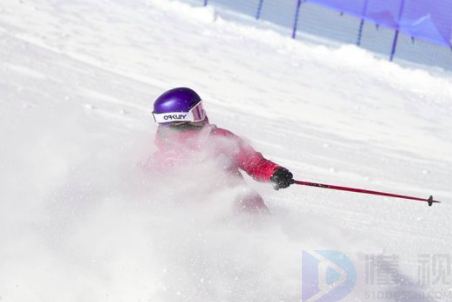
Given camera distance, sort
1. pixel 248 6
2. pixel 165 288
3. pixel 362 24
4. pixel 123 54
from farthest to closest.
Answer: pixel 248 6
pixel 362 24
pixel 123 54
pixel 165 288

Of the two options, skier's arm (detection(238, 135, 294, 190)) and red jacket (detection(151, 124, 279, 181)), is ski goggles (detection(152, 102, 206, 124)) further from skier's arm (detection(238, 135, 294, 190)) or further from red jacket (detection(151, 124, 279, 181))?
skier's arm (detection(238, 135, 294, 190))

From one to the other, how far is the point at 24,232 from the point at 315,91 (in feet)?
27.2

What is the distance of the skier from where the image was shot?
520 centimetres

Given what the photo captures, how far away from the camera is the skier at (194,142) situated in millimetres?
5195

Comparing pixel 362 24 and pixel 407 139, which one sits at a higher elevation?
pixel 362 24

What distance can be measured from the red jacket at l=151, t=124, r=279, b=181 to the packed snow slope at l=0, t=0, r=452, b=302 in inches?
5.2

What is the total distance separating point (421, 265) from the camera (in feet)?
19.5

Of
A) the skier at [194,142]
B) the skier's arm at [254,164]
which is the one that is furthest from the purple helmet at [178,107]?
the skier's arm at [254,164]

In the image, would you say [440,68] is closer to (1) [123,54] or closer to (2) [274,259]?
(1) [123,54]

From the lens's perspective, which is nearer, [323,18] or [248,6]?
[323,18]

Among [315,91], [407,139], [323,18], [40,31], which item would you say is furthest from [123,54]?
[323,18]

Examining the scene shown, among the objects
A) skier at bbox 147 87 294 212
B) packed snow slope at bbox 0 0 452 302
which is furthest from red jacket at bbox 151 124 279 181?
packed snow slope at bbox 0 0 452 302

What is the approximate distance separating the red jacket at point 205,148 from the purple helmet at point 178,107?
0.10 meters

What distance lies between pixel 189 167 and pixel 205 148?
0.17m
